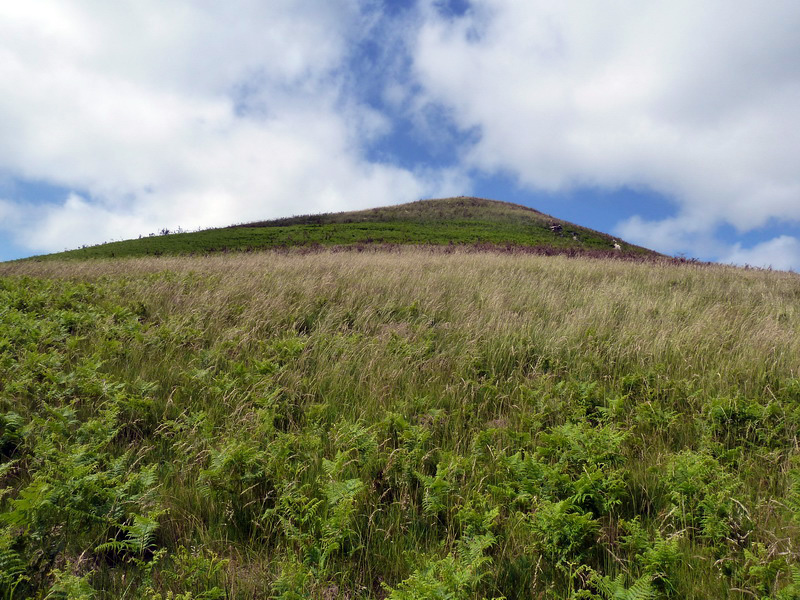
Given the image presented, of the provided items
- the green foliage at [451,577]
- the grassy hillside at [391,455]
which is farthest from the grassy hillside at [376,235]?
the green foliage at [451,577]

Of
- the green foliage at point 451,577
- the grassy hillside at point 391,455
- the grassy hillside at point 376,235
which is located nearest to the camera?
the green foliage at point 451,577

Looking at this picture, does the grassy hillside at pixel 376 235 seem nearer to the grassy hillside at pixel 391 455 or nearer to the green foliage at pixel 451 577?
the grassy hillside at pixel 391 455

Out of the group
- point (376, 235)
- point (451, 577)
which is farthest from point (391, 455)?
point (376, 235)

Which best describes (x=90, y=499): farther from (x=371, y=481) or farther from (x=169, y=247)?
(x=169, y=247)

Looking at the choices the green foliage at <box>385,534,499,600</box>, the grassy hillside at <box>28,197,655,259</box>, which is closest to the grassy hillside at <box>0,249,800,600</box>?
the green foliage at <box>385,534,499,600</box>

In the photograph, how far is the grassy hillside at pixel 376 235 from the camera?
29516mm

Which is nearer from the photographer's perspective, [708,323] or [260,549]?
[260,549]

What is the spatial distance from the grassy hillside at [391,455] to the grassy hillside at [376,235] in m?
20.0

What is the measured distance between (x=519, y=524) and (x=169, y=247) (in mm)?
33895

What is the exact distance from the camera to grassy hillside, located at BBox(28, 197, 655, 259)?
96.8 feet

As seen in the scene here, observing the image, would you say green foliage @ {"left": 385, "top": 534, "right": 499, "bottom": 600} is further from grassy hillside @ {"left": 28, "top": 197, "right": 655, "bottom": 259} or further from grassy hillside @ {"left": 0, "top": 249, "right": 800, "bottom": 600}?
grassy hillside @ {"left": 28, "top": 197, "right": 655, "bottom": 259}

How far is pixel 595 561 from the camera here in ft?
7.56

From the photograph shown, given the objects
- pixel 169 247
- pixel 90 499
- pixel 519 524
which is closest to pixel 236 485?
pixel 90 499

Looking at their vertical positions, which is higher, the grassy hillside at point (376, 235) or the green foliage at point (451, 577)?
the grassy hillside at point (376, 235)
